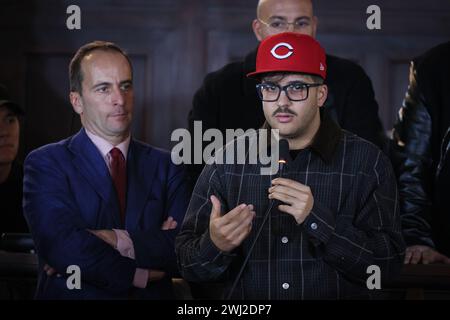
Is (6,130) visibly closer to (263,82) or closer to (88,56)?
(88,56)

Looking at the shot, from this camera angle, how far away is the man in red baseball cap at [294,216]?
205 cm

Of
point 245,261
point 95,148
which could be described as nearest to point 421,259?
point 245,261

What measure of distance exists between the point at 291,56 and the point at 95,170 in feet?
2.51

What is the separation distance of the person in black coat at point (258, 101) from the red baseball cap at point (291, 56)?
0.54 meters

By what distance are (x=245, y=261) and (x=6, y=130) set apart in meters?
1.30

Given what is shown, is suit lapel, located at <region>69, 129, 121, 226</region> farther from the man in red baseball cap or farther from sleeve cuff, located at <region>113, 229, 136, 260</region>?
the man in red baseball cap

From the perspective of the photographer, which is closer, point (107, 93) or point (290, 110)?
point (290, 110)

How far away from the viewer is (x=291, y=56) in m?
2.13

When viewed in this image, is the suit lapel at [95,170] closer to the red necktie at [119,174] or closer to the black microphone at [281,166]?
the red necktie at [119,174]

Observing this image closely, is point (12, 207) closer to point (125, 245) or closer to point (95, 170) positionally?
point (95, 170)

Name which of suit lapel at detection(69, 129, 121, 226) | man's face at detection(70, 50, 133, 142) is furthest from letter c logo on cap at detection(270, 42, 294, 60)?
suit lapel at detection(69, 129, 121, 226)

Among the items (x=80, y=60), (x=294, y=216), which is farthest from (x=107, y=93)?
(x=294, y=216)

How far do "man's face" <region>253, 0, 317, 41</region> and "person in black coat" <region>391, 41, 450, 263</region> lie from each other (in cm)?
42

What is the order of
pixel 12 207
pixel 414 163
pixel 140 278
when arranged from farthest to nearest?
pixel 12 207 < pixel 414 163 < pixel 140 278
